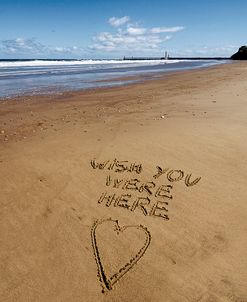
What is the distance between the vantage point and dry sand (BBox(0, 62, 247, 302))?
291cm

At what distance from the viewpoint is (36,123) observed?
25.9 feet

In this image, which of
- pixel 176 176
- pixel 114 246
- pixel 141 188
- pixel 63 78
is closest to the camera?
pixel 114 246

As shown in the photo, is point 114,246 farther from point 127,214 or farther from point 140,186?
point 140,186

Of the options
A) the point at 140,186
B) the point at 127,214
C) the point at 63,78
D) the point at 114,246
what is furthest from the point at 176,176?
the point at 63,78

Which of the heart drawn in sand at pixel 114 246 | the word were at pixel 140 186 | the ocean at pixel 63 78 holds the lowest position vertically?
the ocean at pixel 63 78

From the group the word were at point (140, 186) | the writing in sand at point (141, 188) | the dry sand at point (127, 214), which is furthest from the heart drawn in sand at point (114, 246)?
the word were at point (140, 186)

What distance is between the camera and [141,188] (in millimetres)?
4285

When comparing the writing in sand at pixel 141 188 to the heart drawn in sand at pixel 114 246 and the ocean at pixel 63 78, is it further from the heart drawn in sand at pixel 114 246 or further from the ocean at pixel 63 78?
the ocean at pixel 63 78

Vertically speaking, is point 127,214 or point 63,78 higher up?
point 127,214

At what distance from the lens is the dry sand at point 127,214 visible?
2910 millimetres

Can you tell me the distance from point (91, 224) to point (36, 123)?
15.6 ft

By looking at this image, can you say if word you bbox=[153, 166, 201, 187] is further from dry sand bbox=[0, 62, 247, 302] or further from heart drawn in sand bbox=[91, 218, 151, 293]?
heart drawn in sand bbox=[91, 218, 151, 293]

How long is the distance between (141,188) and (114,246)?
1.09 m

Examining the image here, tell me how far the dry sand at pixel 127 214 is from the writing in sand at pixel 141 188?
0.04ft
